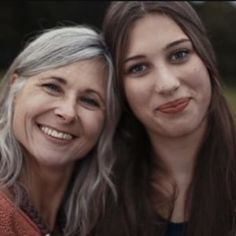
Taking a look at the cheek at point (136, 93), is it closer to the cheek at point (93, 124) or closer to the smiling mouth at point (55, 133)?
the cheek at point (93, 124)

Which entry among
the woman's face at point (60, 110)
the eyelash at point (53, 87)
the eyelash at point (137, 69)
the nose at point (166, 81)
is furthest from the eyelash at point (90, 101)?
the nose at point (166, 81)

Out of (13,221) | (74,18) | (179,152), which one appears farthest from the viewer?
(74,18)

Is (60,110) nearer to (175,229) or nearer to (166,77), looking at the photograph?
(166,77)

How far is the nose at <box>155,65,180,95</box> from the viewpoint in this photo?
2998mm

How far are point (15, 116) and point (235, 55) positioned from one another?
67.5ft

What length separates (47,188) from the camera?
11.1 ft

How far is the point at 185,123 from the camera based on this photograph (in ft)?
10.1

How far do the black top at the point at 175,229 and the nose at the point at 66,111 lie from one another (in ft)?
2.45

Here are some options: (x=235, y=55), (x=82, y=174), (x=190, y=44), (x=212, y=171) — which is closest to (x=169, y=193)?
(x=212, y=171)

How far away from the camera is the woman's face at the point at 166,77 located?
3.04 metres

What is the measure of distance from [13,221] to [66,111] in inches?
23.4

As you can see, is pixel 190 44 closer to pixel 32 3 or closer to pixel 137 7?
pixel 137 7

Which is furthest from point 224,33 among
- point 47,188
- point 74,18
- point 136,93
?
point 136,93

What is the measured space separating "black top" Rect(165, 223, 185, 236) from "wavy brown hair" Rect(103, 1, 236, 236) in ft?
0.12
